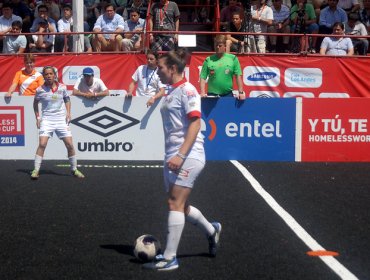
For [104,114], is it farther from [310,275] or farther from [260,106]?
[310,275]

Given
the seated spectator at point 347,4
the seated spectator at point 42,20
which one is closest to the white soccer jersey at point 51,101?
the seated spectator at point 42,20

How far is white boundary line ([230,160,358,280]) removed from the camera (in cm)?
777

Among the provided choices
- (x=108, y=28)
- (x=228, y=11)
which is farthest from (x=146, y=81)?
(x=228, y=11)

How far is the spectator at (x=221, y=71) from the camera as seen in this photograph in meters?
15.9

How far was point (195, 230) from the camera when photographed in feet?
32.3

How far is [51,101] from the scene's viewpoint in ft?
47.1

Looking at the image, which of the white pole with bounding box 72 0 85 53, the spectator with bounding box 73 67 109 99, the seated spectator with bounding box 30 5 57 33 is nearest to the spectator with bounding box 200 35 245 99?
the spectator with bounding box 73 67 109 99

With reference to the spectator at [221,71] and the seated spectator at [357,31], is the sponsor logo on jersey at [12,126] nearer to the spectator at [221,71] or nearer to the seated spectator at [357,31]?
the spectator at [221,71]

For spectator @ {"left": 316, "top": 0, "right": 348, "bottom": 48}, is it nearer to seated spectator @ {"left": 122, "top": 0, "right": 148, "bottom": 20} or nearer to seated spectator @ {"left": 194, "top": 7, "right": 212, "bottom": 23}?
seated spectator @ {"left": 194, "top": 7, "right": 212, "bottom": 23}

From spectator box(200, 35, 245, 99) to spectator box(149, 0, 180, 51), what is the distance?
13.3ft

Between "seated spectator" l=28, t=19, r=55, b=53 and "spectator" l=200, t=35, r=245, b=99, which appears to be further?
"seated spectator" l=28, t=19, r=55, b=53

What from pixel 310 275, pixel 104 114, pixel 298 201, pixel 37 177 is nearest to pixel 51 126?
pixel 37 177

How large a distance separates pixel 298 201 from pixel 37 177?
4.56 m

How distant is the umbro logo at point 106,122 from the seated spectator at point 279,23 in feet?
20.8
